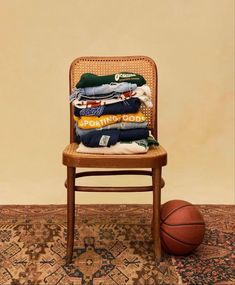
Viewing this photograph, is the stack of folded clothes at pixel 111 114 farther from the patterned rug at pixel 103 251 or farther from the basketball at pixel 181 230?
the patterned rug at pixel 103 251

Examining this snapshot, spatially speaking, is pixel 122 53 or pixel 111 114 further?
pixel 122 53

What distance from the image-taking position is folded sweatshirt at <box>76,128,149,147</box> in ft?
5.57

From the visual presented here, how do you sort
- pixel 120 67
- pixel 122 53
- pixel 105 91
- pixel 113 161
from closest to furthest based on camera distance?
pixel 113 161 → pixel 105 91 → pixel 120 67 → pixel 122 53

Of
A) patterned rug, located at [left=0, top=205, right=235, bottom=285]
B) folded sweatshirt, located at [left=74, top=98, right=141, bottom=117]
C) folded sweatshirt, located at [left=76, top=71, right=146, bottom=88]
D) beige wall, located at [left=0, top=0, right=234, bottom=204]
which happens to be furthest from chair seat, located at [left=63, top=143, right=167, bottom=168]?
beige wall, located at [left=0, top=0, right=234, bottom=204]

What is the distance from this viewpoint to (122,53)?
261cm

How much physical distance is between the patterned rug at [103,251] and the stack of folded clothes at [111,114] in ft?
1.54

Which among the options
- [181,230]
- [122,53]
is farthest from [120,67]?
[181,230]

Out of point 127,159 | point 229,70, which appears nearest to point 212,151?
point 229,70

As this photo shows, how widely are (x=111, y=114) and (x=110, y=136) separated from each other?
11 centimetres

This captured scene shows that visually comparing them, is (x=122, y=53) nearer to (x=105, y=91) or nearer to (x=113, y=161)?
(x=105, y=91)

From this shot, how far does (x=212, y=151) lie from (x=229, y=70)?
521mm

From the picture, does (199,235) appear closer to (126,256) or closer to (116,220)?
(126,256)

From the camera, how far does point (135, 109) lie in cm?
179

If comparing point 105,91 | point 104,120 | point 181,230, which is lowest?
point 181,230
